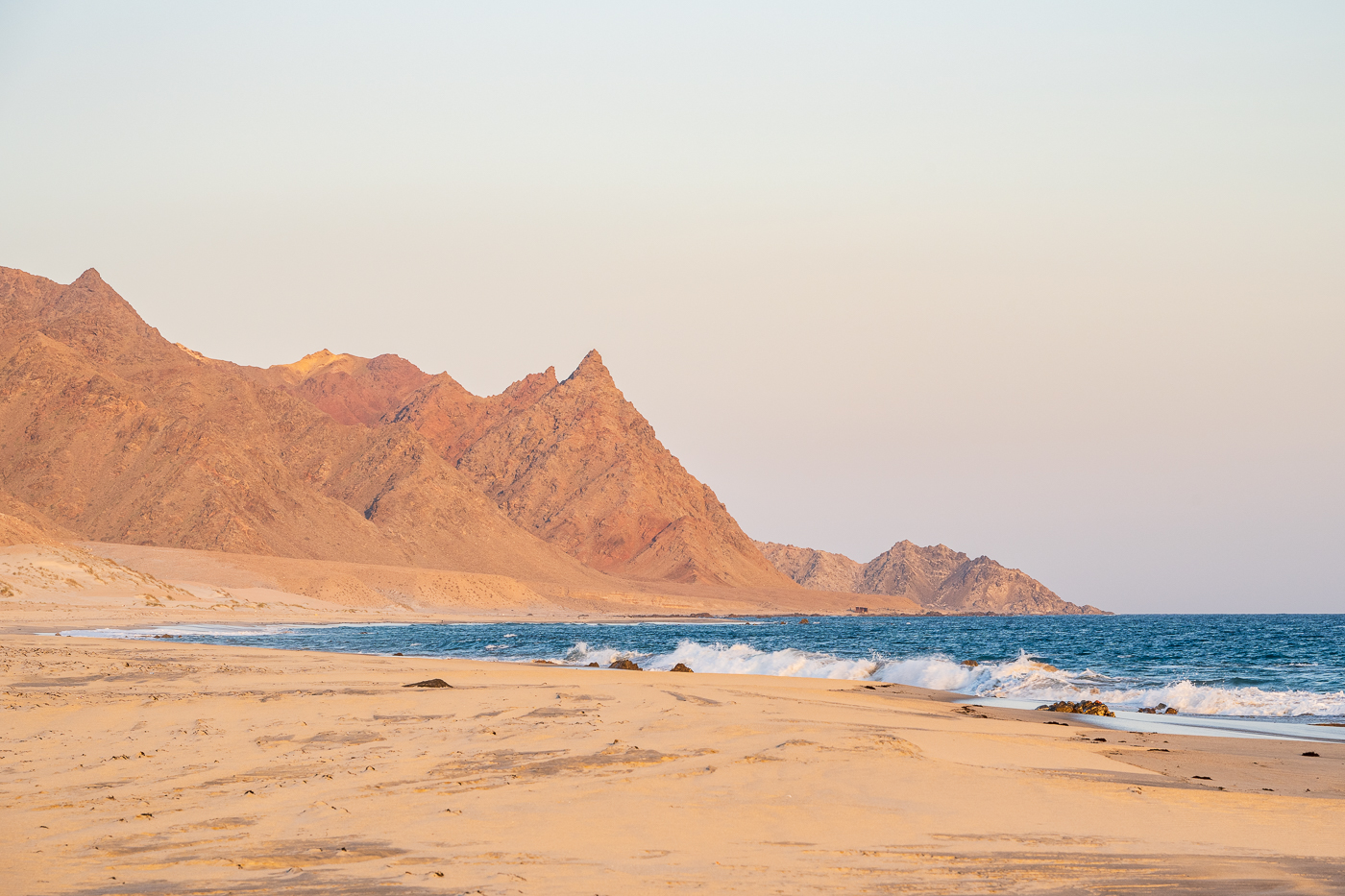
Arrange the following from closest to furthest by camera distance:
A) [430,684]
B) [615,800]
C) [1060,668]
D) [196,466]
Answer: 1. [615,800]
2. [430,684]
3. [1060,668]
4. [196,466]

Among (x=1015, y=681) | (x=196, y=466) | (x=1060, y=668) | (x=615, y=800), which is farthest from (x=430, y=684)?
(x=196, y=466)

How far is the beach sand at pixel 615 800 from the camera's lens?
7188 millimetres

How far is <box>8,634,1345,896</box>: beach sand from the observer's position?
23.6ft

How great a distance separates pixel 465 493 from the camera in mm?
175250

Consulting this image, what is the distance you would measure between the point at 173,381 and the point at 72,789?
158661 mm

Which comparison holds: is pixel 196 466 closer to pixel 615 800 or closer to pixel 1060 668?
pixel 1060 668

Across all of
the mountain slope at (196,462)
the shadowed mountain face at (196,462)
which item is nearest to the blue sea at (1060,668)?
the shadowed mountain face at (196,462)

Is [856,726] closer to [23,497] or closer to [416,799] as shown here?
[416,799]

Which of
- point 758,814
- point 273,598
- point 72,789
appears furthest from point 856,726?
point 273,598

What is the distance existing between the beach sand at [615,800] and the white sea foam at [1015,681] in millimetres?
8380

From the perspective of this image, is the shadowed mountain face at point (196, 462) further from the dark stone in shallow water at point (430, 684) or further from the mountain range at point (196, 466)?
the dark stone in shallow water at point (430, 684)

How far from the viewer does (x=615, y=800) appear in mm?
9430

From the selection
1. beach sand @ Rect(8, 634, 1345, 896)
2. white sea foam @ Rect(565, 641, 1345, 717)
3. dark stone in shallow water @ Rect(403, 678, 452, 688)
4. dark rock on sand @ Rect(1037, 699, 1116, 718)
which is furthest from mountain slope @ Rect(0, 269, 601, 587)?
beach sand @ Rect(8, 634, 1345, 896)

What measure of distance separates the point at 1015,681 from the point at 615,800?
2254 centimetres
